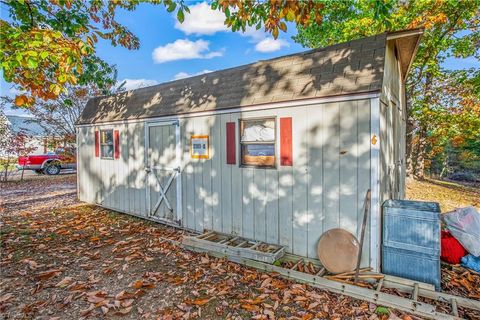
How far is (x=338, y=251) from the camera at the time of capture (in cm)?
382

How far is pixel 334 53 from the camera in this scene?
4.24m

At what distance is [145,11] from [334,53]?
19.0ft

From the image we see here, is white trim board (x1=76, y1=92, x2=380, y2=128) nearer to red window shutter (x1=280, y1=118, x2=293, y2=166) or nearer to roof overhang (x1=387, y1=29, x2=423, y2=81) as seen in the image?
red window shutter (x1=280, y1=118, x2=293, y2=166)

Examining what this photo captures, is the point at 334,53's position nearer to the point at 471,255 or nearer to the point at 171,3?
the point at 171,3

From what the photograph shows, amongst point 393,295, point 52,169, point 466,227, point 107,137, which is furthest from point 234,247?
point 52,169

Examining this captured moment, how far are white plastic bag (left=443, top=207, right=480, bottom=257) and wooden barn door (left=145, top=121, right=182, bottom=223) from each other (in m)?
5.13

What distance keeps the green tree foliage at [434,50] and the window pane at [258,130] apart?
21.9ft

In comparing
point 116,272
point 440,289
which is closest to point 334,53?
point 440,289

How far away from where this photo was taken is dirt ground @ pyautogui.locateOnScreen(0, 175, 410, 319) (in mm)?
3107

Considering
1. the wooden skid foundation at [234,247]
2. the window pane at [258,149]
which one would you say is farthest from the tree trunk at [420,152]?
the wooden skid foundation at [234,247]

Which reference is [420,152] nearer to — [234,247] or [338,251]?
[338,251]

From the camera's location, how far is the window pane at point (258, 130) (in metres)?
4.61

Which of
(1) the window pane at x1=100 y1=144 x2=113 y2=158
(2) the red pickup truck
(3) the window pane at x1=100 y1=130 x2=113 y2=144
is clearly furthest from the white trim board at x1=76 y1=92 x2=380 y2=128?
(2) the red pickup truck

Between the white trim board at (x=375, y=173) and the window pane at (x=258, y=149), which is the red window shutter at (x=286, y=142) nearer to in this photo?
the window pane at (x=258, y=149)
